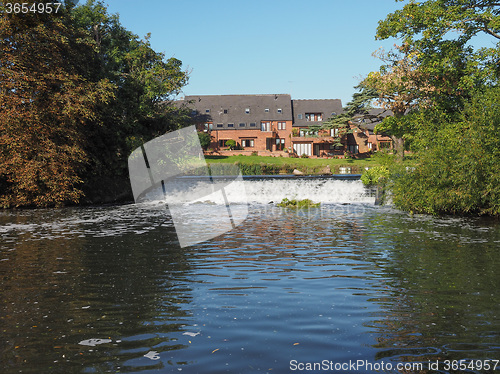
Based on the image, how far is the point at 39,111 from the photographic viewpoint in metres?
28.3

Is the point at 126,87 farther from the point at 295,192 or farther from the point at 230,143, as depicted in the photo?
the point at 230,143

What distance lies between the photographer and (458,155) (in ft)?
69.4

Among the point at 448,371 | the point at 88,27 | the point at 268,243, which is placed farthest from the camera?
the point at 88,27

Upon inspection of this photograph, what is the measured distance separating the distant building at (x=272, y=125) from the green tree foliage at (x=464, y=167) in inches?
2133

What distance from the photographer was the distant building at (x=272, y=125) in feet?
261

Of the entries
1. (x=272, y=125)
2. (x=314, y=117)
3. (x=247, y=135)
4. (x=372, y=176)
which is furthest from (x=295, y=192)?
(x=314, y=117)

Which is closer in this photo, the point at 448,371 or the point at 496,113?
the point at 448,371

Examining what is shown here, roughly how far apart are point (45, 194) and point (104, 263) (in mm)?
19249

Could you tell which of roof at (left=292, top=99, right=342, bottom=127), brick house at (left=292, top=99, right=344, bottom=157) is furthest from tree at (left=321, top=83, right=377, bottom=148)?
roof at (left=292, top=99, right=342, bottom=127)

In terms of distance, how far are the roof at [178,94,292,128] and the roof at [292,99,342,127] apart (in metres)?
1.70

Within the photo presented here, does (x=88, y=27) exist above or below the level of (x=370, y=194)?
above

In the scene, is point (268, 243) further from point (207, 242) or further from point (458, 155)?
point (458, 155)

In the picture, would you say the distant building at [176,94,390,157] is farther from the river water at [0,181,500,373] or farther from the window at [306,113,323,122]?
the river water at [0,181,500,373]

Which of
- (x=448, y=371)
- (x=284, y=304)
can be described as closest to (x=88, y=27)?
(x=284, y=304)
